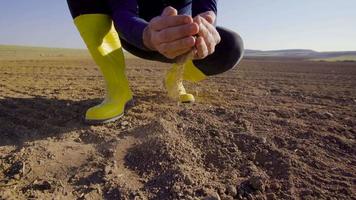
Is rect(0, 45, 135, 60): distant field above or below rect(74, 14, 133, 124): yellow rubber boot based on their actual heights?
below

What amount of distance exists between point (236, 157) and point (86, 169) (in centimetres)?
62

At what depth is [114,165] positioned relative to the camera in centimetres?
151

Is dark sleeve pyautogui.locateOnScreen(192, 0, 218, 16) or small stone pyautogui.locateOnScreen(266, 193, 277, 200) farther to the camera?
dark sleeve pyautogui.locateOnScreen(192, 0, 218, 16)

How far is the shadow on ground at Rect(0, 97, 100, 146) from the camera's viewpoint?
1.89 m

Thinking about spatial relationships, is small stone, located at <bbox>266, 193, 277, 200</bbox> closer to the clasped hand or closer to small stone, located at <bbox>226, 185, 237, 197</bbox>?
small stone, located at <bbox>226, 185, 237, 197</bbox>

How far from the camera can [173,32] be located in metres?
1.15

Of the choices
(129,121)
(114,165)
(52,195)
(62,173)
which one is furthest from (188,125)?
(52,195)

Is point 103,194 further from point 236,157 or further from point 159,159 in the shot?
point 236,157

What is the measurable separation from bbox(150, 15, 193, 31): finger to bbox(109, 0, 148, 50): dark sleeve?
36 centimetres

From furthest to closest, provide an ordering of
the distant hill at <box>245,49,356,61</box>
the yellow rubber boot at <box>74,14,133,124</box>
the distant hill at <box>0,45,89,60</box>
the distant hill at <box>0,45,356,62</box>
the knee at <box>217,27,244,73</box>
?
the distant hill at <box>245,49,356,61</box> → the distant hill at <box>0,45,356,62</box> → the distant hill at <box>0,45,89,60</box> → the knee at <box>217,27,244,73</box> → the yellow rubber boot at <box>74,14,133,124</box>

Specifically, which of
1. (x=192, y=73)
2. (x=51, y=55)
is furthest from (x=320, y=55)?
(x=192, y=73)

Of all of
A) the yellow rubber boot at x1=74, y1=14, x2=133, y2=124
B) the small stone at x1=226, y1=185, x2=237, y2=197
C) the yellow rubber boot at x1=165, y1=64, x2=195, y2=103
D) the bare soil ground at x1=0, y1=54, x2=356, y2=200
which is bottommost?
the small stone at x1=226, y1=185, x2=237, y2=197

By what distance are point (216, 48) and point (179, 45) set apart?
1442mm

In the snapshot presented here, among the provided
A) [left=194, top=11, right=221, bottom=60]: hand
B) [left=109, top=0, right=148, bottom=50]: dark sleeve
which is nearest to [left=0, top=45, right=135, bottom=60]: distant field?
[left=109, top=0, right=148, bottom=50]: dark sleeve
